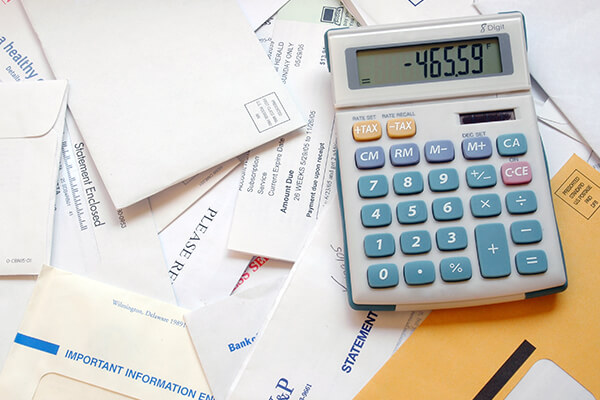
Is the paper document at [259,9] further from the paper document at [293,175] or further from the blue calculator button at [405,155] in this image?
the blue calculator button at [405,155]

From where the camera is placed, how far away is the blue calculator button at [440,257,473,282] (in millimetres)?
455

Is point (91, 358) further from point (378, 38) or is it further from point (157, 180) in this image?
point (378, 38)

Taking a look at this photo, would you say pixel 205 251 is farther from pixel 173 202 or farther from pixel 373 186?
pixel 373 186

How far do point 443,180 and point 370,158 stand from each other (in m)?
0.07

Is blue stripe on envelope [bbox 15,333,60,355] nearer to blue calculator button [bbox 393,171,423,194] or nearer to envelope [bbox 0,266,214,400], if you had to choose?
envelope [bbox 0,266,214,400]

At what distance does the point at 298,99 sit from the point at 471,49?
0.58 ft

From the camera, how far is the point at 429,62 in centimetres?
49

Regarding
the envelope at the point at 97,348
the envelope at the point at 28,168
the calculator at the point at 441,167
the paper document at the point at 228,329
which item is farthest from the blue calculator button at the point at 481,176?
the envelope at the point at 28,168

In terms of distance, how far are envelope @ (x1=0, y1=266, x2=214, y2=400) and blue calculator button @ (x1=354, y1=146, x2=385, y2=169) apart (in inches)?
9.1

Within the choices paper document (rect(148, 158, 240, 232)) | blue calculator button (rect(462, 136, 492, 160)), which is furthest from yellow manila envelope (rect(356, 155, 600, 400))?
paper document (rect(148, 158, 240, 232))

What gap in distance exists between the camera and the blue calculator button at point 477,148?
0.47 meters

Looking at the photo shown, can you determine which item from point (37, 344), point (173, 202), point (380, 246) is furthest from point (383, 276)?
point (37, 344)

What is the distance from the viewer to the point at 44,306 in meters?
0.52

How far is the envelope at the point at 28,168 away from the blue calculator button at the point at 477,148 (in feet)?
1.32
